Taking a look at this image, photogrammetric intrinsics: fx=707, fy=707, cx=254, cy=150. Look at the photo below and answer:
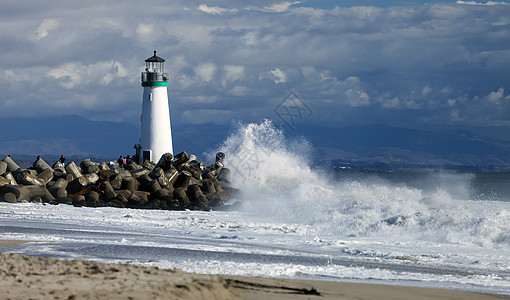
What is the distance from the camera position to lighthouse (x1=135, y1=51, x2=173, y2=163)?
108 feet

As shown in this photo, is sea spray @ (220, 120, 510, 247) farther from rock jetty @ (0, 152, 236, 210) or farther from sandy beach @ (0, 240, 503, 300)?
sandy beach @ (0, 240, 503, 300)

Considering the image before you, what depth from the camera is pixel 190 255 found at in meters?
10.6

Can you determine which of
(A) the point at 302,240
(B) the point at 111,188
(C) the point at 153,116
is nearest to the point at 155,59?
(C) the point at 153,116

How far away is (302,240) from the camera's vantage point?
13484mm

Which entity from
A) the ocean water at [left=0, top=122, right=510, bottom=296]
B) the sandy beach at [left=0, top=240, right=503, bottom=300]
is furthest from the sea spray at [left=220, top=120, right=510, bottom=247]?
the sandy beach at [left=0, top=240, right=503, bottom=300]

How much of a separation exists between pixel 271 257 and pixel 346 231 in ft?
16.4

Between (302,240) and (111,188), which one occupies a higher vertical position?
(111,188)

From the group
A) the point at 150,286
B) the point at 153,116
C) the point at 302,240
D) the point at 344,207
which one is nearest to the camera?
the point at 150,286

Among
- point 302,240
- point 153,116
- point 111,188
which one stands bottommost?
point 302,240

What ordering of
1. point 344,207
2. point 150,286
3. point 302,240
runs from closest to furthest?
1. point 150,286
2. point 302,240
3. point 344,207

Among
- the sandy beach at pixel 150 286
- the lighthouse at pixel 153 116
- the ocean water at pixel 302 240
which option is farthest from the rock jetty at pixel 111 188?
the sandy beach at pixel 150 286

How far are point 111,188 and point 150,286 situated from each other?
16.6 m

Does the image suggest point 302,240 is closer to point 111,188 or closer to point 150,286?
point 150,286

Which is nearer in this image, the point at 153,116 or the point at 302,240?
the point at 302,240
